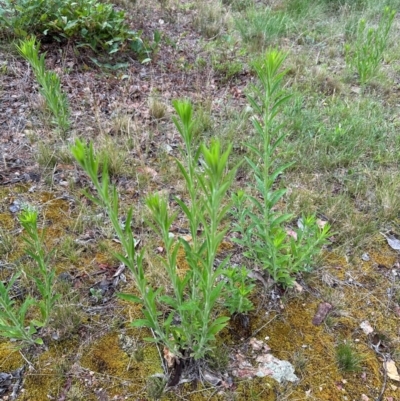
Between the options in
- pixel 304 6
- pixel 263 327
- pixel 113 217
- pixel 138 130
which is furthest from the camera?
pixel 304 6

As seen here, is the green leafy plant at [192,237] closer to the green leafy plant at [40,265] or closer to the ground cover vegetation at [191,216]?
the ground cover vegetation at [191,216]

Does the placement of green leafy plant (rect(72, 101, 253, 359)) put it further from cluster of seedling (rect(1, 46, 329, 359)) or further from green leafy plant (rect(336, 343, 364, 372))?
green leafy plant (rect(336, 343, 364, 372))

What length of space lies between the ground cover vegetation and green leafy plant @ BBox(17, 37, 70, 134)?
2 centimetres

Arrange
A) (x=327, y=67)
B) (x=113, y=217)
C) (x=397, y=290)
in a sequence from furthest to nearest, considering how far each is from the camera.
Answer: (x=327, y=67) < (x=397, y=290) < (x=113, y=217)

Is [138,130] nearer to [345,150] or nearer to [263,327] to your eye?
[345,150]

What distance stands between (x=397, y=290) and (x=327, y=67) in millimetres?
3364

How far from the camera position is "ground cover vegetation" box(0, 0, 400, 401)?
1.85 metres

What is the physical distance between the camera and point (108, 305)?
2.21m

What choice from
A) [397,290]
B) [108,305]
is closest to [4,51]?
[108,305]

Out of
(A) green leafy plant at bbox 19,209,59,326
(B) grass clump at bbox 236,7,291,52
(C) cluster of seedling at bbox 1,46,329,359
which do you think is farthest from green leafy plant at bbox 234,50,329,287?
(B) grass clump at bbox 236,7,291,52

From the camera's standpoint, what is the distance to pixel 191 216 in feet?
4.78

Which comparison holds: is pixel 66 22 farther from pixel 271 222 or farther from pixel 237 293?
pixel 237 293

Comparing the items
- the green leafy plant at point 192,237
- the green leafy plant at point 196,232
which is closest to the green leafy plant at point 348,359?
the green leafy plant at point 192,237

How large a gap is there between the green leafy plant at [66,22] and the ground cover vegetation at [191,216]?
0.03m
